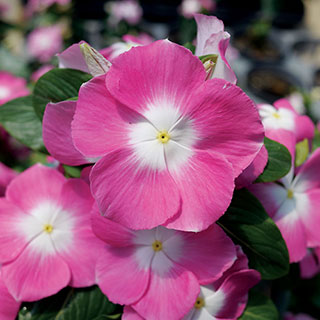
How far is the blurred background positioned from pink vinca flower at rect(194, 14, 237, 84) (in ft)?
0.42

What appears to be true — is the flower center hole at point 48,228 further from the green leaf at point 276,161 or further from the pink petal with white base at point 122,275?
the green leaf at point 276,161

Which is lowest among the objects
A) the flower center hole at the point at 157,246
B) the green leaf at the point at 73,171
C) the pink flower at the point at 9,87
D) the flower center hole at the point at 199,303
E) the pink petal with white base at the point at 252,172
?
the pink flower at the point at 9,87

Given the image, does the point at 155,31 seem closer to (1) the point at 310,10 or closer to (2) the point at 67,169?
(1) the point at 310,10

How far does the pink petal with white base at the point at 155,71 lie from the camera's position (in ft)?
1.15

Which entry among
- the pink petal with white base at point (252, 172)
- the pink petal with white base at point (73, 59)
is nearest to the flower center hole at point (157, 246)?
the pink petal with white base at point (252, 172)

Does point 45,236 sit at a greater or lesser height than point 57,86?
lesser

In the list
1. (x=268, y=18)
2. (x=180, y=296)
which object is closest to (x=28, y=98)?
(x=180, y=296)

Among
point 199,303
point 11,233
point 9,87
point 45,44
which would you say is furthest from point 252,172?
point 45,44

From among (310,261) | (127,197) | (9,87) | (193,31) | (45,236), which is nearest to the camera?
(127,197)

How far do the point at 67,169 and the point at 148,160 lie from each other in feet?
0.47

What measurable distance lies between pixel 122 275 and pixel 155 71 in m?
0.21

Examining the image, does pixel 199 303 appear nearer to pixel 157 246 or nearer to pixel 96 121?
pixel 157 246

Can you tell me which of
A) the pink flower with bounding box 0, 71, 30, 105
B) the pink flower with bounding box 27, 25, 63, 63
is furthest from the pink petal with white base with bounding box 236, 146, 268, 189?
the pink flower with bounding box 27, 25, 63, 63

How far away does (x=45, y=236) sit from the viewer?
0.46 meters
